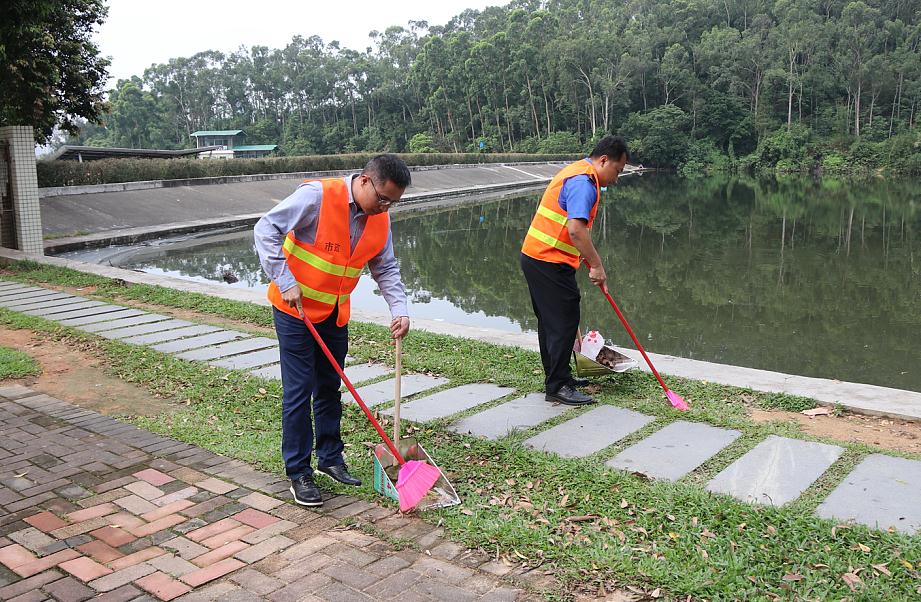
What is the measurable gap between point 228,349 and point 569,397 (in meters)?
2.80

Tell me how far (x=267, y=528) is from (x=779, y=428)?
2646 mm

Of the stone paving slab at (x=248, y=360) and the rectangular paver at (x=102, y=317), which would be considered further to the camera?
the rectangular paver at (x=102, y=317)

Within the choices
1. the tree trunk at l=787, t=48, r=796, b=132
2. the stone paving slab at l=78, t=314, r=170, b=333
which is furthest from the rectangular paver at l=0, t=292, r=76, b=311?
the tree trunk at l=787, t=48, r=796, b=132

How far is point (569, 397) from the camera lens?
4570 millimetres

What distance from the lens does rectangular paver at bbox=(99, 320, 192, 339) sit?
6.41 metres

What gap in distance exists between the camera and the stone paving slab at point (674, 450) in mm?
3535

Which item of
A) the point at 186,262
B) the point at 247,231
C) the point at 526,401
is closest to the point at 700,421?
the point at 526,401

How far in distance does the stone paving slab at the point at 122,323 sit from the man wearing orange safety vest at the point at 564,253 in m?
3.92

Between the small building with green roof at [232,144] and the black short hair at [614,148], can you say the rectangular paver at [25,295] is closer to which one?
the black short hair at [614,148]

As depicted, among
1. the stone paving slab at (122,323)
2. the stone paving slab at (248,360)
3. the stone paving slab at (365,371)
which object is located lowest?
the stone paving slab at (365,371)

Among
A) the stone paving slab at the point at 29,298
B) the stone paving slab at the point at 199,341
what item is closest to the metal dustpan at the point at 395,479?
the stone paving slab at the point at 199,341

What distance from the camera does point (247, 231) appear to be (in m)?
18.5

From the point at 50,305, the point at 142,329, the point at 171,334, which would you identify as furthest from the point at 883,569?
the point at 50,305

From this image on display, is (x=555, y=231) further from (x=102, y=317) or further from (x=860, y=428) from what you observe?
(x=102, y=317)
